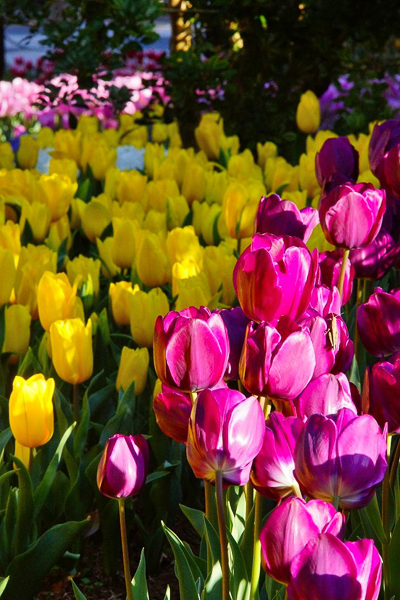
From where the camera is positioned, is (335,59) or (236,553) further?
(335,59)

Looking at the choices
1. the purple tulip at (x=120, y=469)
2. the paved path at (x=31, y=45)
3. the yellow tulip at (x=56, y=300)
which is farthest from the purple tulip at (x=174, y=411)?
the paved path at (x=31, y=45)

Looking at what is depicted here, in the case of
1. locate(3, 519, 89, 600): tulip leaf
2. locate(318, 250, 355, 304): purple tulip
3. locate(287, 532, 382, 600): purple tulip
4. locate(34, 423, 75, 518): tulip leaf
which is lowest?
locate(3, 519, 89, 600): tulip leaf

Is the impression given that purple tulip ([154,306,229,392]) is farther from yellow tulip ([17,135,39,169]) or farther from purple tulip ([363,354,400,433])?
yellow tulip ([17,135,39,169])

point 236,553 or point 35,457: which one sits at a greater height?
point 236,553

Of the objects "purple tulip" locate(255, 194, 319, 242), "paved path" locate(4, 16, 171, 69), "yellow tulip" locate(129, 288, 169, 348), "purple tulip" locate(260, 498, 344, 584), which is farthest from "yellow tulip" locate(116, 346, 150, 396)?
"paved path" locate(4, 16, 171, 69)

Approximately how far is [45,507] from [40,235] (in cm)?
85

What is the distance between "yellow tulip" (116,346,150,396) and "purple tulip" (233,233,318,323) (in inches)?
24.1

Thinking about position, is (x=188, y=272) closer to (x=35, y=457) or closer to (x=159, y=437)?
(x=159, y=437)

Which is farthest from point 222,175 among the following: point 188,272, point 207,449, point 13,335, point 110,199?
point 207,449

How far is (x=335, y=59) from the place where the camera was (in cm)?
356

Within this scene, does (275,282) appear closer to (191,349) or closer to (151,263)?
(191,349)

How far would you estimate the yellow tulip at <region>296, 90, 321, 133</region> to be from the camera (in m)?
2.81

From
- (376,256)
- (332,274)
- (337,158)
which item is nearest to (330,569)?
(332,274)

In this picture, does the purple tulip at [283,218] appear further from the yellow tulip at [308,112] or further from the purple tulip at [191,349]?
the yellow tulip at [308,112]
